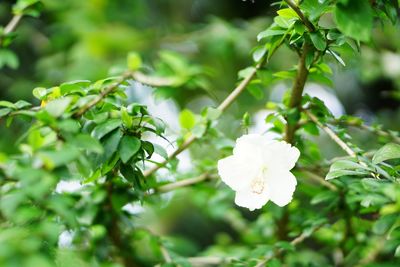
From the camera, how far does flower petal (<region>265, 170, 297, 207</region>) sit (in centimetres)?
88

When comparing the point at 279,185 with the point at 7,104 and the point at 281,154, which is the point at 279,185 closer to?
the point at 281,154

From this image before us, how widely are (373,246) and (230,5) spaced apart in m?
2.21

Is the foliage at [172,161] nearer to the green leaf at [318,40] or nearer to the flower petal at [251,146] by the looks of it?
the green leaf at [318,40]

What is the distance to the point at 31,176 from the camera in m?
0.64

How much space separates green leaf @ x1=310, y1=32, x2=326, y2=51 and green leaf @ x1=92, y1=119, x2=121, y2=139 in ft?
1.10

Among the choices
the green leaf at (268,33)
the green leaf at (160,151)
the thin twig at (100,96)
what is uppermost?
the green leaf at (268,33)

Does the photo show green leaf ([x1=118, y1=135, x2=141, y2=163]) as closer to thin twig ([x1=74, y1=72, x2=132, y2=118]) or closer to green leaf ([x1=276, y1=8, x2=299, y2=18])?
thin twig ([x1=74, y1=72, x2=132, y2=118])

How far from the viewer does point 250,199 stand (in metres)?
0.90

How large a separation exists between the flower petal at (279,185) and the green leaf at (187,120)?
29 centimetres

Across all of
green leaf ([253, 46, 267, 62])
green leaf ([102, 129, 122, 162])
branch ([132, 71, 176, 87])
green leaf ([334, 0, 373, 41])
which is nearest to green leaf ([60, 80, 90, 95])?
green leaf ([102, 129, 122, 162])

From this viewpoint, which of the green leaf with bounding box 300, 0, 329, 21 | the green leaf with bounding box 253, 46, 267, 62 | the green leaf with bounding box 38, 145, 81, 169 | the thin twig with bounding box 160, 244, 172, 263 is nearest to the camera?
the green leaf with bounding box 38, 145, 81, 169

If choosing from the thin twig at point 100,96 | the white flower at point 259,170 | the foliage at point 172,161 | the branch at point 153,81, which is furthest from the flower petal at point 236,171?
the branch at point 153,81

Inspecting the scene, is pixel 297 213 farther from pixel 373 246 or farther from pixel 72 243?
pixel 72 243

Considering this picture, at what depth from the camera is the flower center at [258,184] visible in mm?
896
